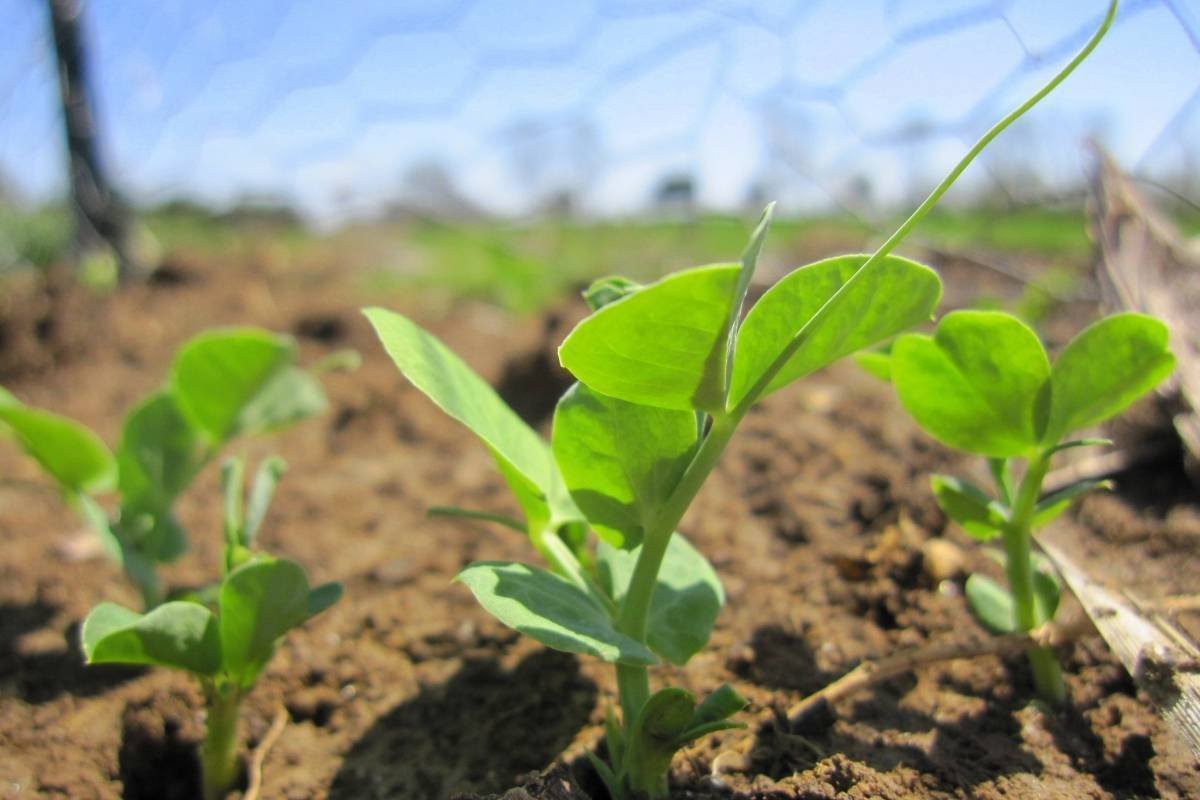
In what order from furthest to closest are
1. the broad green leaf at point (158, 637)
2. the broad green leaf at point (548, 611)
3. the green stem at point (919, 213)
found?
1. the broad green leaf at point (158, 637)
2. the broad green leaf at point (548, 611)
3. the green stem at point (919, 213)

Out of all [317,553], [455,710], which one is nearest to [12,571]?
A: [317,553]

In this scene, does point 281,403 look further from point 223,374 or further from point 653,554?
point 653,554

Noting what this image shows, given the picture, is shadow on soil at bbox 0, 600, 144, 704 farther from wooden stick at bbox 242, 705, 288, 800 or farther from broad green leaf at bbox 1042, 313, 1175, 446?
broad green leaf at bbox 1042, 313, 1175, 446

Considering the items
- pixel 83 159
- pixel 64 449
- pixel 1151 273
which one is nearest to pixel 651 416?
pixel 64 449

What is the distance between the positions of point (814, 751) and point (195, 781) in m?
0.58

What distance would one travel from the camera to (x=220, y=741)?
0.78m

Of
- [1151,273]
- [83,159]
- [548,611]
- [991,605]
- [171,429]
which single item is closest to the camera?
[548,611]

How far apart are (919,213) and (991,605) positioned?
46cm

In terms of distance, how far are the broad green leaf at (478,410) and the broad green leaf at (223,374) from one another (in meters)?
0.44

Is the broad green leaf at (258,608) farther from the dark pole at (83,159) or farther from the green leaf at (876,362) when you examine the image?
the dark pole at (83,159)

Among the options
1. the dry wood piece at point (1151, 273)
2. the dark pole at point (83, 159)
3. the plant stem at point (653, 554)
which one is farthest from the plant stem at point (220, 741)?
the dark pole at point (83, 159)

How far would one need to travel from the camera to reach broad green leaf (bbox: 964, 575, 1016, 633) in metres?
0.81

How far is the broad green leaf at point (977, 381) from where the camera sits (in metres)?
0.71

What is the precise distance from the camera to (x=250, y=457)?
1.72 m
